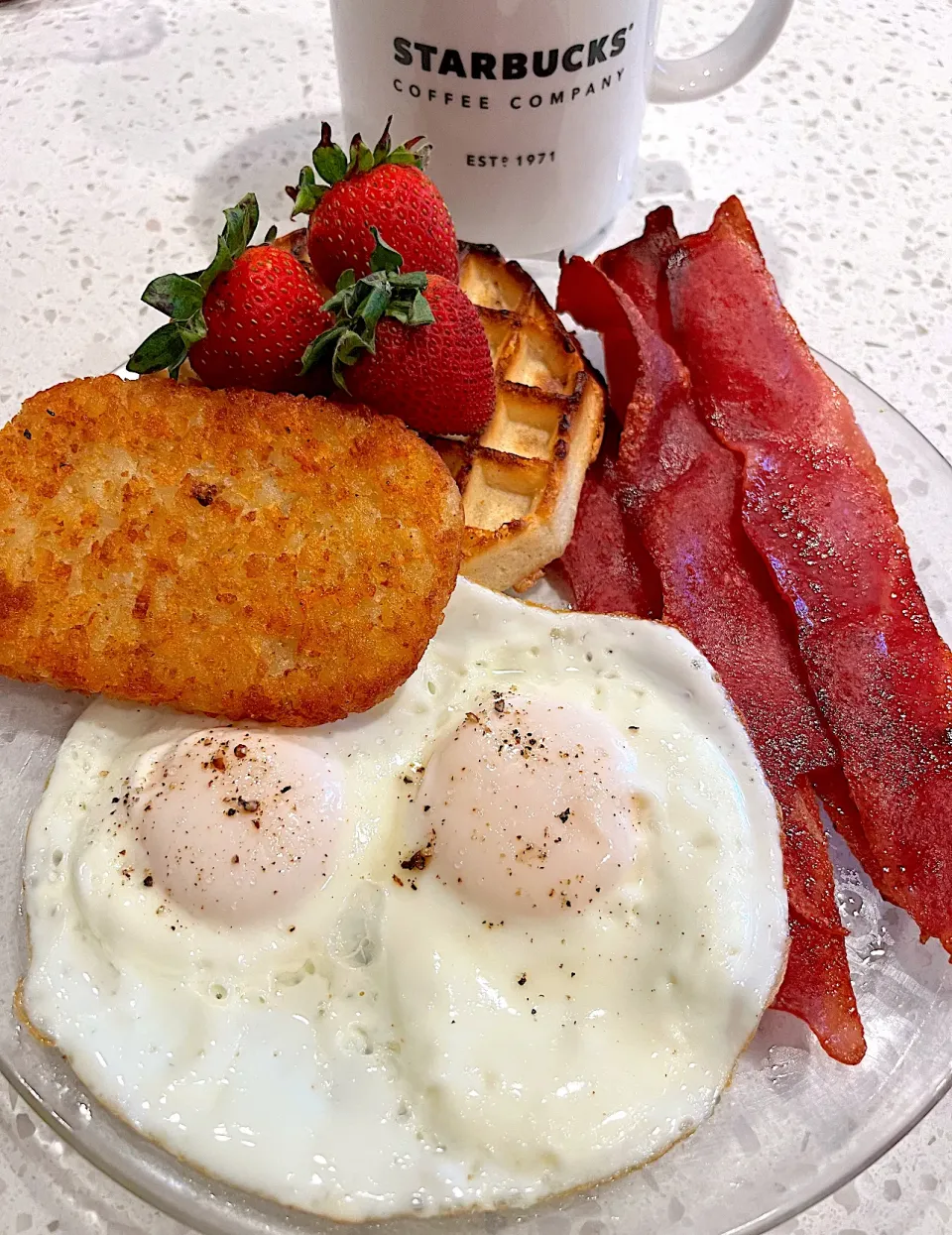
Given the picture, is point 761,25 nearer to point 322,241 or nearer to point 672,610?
point 322,241

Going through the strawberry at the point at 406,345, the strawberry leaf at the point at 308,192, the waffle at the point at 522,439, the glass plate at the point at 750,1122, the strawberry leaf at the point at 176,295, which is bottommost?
the glass plate at the point at 750,1122

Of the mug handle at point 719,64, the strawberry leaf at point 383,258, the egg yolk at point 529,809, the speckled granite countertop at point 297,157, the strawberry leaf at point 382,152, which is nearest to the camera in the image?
the egg yolk at point 529,809

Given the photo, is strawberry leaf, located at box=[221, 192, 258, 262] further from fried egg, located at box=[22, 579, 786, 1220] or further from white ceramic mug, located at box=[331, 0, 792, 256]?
fried egg, located at box=[22, 579, 786, 1220]

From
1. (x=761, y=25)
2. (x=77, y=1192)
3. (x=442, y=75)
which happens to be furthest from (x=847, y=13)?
(x=77, y=1192)

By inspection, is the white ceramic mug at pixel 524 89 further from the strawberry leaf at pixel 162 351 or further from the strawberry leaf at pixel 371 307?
the strawberry leaf at pixel 162 351

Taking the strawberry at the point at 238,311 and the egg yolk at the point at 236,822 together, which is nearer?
the egg yolk at the point at 236,822

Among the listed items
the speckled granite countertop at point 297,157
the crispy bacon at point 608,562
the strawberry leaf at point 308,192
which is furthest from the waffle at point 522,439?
the speckled granite countertop at point 297,157

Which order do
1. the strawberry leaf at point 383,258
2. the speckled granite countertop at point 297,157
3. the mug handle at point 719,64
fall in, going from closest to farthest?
the strawberry leaf at point 383,258, the mug handle at point 719,64, the speckled granite countertop at point 297,157
